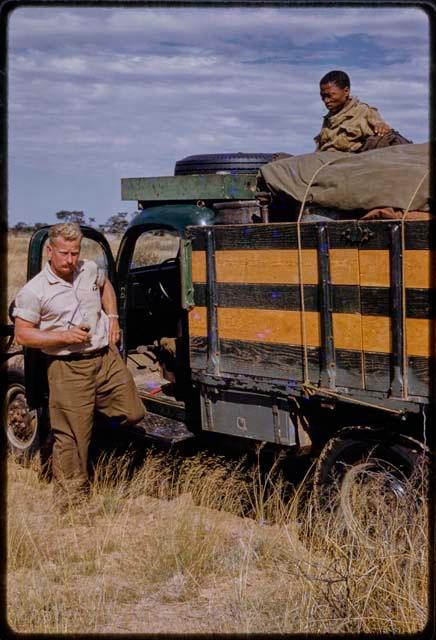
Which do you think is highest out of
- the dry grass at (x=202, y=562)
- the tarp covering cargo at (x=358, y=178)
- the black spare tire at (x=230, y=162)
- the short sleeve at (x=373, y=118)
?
the short sleeve at (x=373, y=118)

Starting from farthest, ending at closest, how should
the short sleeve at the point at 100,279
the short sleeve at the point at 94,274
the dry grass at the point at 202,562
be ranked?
1. the short sleeve at the point at 100,279
2. the short sleeve at the point at 94,274
3. the dry grass at the point at 202,562

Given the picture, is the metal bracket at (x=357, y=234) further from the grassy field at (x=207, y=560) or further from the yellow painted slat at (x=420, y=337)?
the grassy field at (x=207, y=560)

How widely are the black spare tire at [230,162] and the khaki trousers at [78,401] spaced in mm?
1540

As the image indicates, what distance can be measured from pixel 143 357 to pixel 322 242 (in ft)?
11.1

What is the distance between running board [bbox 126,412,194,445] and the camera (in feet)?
21.0

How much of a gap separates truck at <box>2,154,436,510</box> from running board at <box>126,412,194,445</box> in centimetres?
1

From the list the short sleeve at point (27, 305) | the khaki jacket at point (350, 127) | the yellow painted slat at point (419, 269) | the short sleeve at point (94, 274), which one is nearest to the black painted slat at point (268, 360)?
the yellow painted slat at point (419, 269)

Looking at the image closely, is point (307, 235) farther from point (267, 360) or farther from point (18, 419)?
point (18, 419)

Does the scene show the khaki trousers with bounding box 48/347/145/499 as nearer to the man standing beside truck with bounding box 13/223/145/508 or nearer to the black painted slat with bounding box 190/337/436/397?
the man standing beside truck with bounding box 13/223/145/508

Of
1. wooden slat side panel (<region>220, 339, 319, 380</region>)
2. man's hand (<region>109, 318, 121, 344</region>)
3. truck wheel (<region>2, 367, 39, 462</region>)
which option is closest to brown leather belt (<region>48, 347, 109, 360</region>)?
man's hand (<region>109, 318, 121, 344</region>)

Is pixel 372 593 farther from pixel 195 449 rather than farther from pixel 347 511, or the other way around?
pixel 195 449

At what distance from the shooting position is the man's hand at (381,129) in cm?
602

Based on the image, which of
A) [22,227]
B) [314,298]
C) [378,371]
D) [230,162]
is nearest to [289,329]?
[314,298]

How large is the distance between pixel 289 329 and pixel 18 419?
10.5 ft
